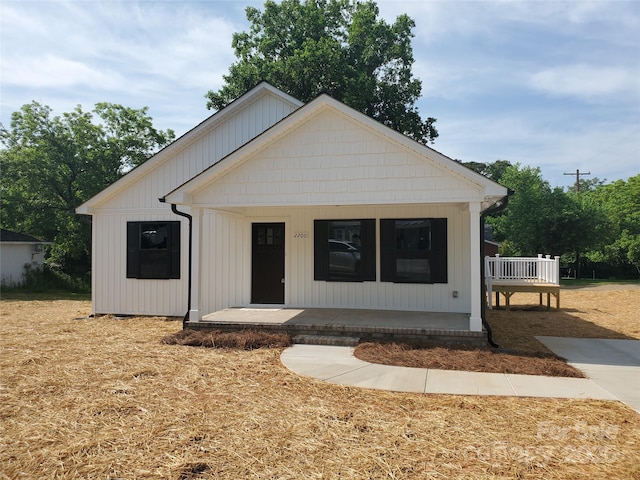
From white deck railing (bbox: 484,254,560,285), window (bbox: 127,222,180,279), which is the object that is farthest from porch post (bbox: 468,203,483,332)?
window (bbox: 127,222,180,279)

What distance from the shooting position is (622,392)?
4.97 metres

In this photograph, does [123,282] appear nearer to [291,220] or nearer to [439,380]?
[291,220]

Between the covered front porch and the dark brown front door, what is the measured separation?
0.75 meters

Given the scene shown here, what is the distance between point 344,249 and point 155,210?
4.57 meters

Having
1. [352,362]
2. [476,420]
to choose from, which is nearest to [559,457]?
[476,420]

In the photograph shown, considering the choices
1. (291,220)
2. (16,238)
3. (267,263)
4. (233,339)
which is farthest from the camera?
(16,238)

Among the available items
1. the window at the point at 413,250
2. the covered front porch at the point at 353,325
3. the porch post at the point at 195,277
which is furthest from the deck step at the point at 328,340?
the window at the point at 413,250

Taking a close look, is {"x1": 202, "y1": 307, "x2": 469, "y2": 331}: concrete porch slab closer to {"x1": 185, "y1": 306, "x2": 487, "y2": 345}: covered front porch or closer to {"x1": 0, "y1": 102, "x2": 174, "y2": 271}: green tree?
{"x1": 185, "y1": 306, "x2": 487, "y2": 345}: covered front porch

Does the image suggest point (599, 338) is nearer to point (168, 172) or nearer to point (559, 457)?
point (559, 457)

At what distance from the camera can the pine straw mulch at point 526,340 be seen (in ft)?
19.8

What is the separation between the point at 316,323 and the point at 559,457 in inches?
192

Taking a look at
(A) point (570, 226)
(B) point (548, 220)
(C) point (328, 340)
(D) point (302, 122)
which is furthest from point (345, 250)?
(A) point (570, 226)

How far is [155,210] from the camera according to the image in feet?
34.6

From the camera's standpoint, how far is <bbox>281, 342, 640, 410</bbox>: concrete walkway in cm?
500
